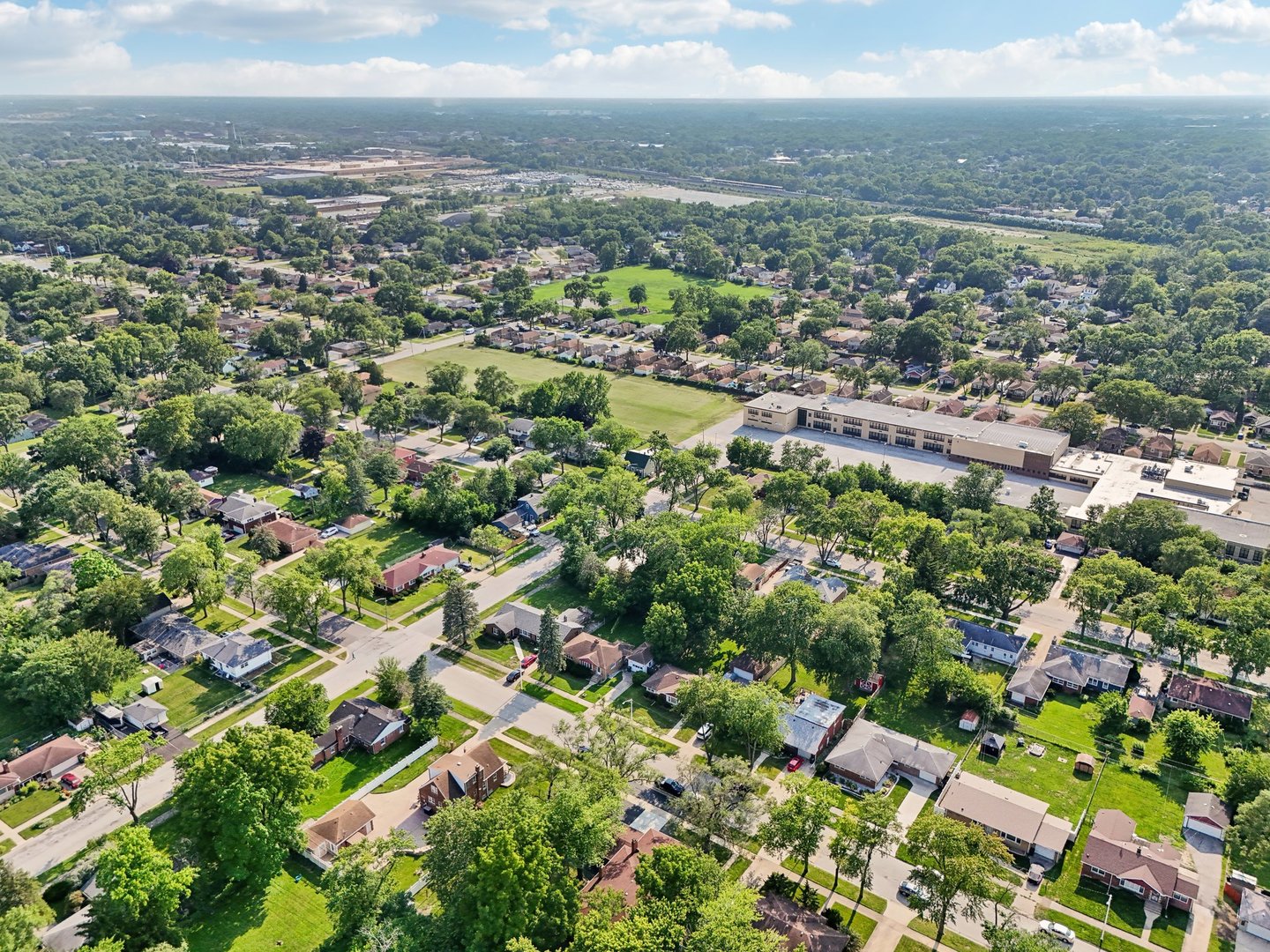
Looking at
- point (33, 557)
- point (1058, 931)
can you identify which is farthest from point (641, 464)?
point (1058, 931)

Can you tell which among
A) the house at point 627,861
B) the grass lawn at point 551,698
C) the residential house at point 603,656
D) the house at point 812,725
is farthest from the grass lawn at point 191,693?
the house at point 812,725

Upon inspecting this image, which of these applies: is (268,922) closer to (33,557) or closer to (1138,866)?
(1138,866)

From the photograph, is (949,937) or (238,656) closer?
(949,937)

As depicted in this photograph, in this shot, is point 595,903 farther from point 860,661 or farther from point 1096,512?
point 1096,512

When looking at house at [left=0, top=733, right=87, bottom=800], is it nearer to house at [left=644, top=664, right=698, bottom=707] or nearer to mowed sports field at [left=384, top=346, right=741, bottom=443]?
house at [left=644, top=664, right=698, bottom=707]

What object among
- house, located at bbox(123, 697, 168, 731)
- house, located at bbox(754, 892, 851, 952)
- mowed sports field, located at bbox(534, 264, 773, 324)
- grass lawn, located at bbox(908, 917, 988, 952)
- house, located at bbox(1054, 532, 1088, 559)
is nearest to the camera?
house, located at bbox(754, 892, 851, 952)

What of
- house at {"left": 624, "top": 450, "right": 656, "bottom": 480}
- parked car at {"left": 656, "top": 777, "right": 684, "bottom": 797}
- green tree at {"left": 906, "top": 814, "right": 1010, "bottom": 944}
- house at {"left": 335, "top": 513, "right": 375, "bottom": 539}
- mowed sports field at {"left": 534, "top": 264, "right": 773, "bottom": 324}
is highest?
mowed sports field at {"left": 534, "top": 264, "right": 773, "bottom": 324}

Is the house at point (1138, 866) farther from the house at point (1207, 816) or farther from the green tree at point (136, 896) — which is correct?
the green tree at point (136, 896)

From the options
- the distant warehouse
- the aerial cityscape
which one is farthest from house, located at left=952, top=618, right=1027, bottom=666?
the distant warehouse
